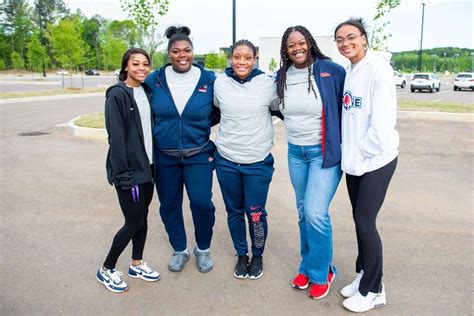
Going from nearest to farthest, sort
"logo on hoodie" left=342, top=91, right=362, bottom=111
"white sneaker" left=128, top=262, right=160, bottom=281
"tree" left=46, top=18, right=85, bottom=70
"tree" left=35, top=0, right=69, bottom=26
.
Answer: "logo on hoodie" left=342, top=91, right=362, bottom=111 < "white sneaker" left=128, top=262, right=160, bottom=281 < "tree" left=46, top=18, right=85, bottom=70 < "tree" left=35, top=0, right=69, bottom=26

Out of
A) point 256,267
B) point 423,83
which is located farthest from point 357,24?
point 423,83

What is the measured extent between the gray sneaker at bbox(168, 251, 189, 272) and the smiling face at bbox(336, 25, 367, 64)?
2.22 meters

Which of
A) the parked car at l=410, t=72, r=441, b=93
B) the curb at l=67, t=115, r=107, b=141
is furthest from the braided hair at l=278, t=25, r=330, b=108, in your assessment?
the parked car at l=410, t=72, r=441, b=93

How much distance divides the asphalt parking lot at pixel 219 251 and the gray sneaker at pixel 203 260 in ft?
0.20

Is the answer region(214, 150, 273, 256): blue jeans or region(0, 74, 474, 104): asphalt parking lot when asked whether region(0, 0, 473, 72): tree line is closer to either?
region(0, 74, 474, 104): asphalt parking lot

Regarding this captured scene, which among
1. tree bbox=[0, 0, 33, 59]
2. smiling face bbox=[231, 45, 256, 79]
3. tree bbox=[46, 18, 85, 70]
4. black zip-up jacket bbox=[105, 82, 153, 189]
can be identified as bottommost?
black zip-up jacket bbox=[105, 82, 153, 189]

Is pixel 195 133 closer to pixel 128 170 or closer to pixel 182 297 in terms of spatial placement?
pixel 128 170

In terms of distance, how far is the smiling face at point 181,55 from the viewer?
3334mm

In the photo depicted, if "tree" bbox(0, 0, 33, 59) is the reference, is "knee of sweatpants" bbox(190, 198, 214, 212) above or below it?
below

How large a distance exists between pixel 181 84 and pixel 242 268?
5.34ft

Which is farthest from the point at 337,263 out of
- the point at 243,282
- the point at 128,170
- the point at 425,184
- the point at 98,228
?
the point at 425,184

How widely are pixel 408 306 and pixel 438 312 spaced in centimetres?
20

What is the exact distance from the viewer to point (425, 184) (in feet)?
20.7

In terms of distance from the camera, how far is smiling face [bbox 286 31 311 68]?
9.83 feet
